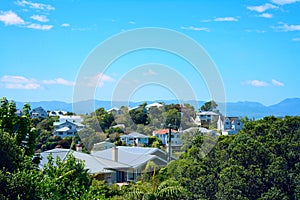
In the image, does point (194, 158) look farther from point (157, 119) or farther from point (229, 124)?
point (229, 124)

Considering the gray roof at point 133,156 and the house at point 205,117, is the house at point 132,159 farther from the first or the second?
the house at point 205,117

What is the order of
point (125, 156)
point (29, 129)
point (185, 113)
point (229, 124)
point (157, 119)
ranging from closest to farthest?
point (29, 129), point (125, 156), point (185, 113), point (157, 119), point (229, 124)

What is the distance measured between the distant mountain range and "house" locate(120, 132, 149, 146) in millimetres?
2434

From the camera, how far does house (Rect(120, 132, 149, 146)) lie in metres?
29.1

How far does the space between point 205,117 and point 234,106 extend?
15156mm

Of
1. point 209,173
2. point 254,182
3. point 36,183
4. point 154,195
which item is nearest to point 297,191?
point 254,182

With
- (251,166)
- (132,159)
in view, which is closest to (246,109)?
(132,159)

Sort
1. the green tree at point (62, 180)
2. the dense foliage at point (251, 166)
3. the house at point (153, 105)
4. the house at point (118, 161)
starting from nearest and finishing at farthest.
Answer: the green tree at point (62, 180)
the dense foliage at point (251, 166)
the house at point (118, 161)
the house at point (153, 105)

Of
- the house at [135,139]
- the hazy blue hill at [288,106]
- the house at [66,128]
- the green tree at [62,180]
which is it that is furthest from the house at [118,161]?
the hazy blue hill at [288,106]

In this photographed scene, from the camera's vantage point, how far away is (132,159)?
20.7 m

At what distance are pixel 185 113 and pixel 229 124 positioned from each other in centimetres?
1791

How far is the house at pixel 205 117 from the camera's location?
25.1 metres

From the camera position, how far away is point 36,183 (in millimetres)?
7000

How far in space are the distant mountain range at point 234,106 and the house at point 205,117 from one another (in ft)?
3.83
